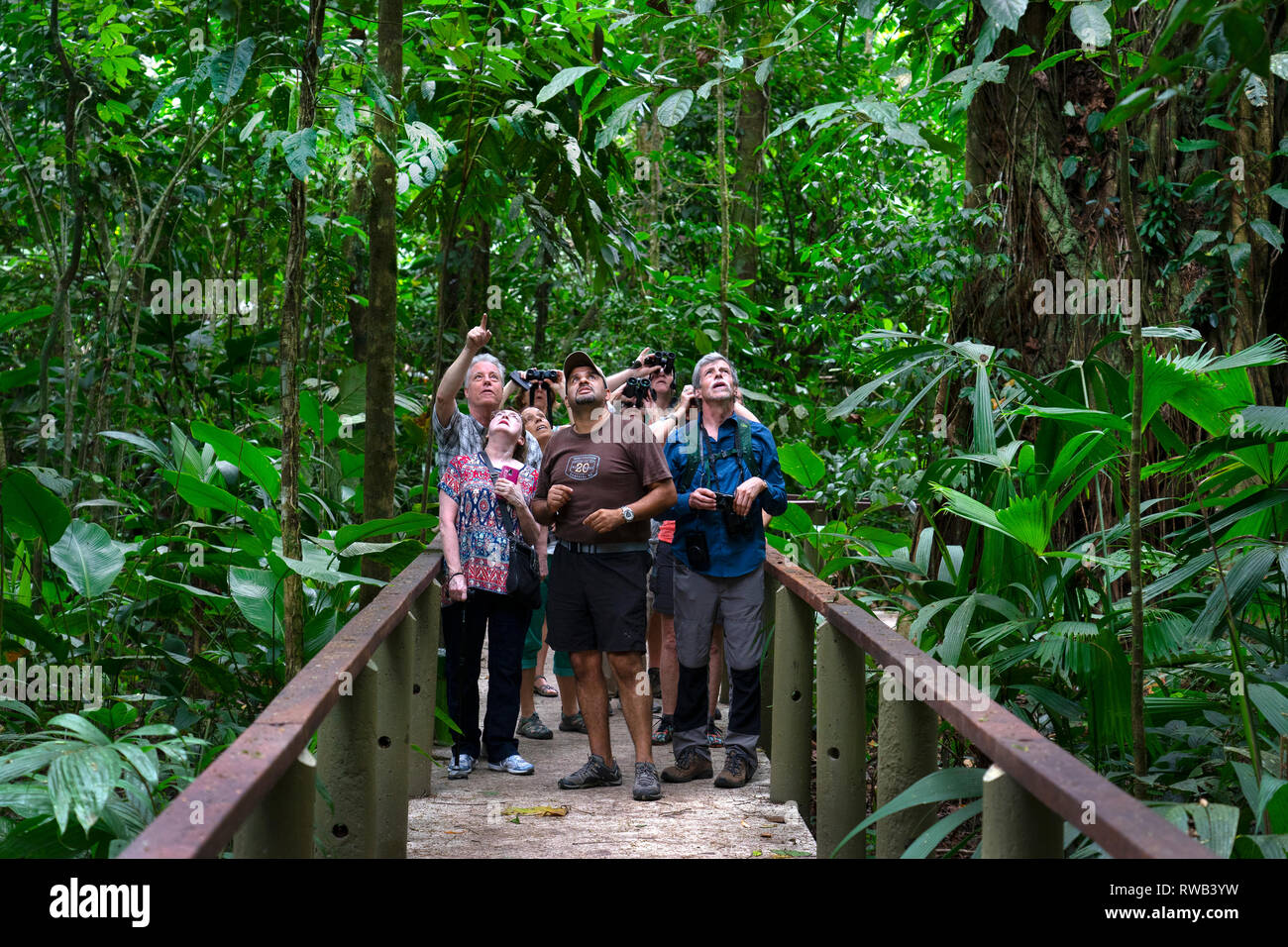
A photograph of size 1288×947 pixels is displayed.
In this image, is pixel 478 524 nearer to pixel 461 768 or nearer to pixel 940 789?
pixel 461 768

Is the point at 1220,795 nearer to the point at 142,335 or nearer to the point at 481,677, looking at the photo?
the point at 481,677

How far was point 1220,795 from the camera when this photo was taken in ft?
9.69

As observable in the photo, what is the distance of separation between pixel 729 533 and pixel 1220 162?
9.66ft

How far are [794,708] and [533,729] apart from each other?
160 cm

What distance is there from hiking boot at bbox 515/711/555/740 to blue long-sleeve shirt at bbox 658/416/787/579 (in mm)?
1305

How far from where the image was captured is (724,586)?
495cm

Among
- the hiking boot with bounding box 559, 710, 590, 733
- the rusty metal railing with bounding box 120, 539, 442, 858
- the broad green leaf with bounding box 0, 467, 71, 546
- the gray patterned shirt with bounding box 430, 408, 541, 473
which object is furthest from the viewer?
the hiking boot with bounding box 559, 710, 590, 733

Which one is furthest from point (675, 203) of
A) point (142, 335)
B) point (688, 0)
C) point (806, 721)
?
point (806, 721)

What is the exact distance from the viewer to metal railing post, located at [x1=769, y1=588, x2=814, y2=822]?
468 cm

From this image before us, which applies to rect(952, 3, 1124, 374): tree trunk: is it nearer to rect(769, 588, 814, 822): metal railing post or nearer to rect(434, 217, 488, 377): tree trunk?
rect(769, 588, 814, 822): metal railing post

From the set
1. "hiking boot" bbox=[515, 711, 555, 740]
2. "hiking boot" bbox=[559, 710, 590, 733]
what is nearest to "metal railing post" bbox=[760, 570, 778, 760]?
"hiking boot" bbox=[559, 710, 590, 733]

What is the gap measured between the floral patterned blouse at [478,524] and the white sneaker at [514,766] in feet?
2.35

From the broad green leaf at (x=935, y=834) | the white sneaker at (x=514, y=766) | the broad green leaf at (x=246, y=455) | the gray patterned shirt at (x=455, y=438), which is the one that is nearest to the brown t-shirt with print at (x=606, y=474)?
the gray patterned shirt at (x=455, y=438)

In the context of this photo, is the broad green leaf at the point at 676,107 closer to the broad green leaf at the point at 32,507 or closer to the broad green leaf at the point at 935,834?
the broad green leaf at the point at 935,834
